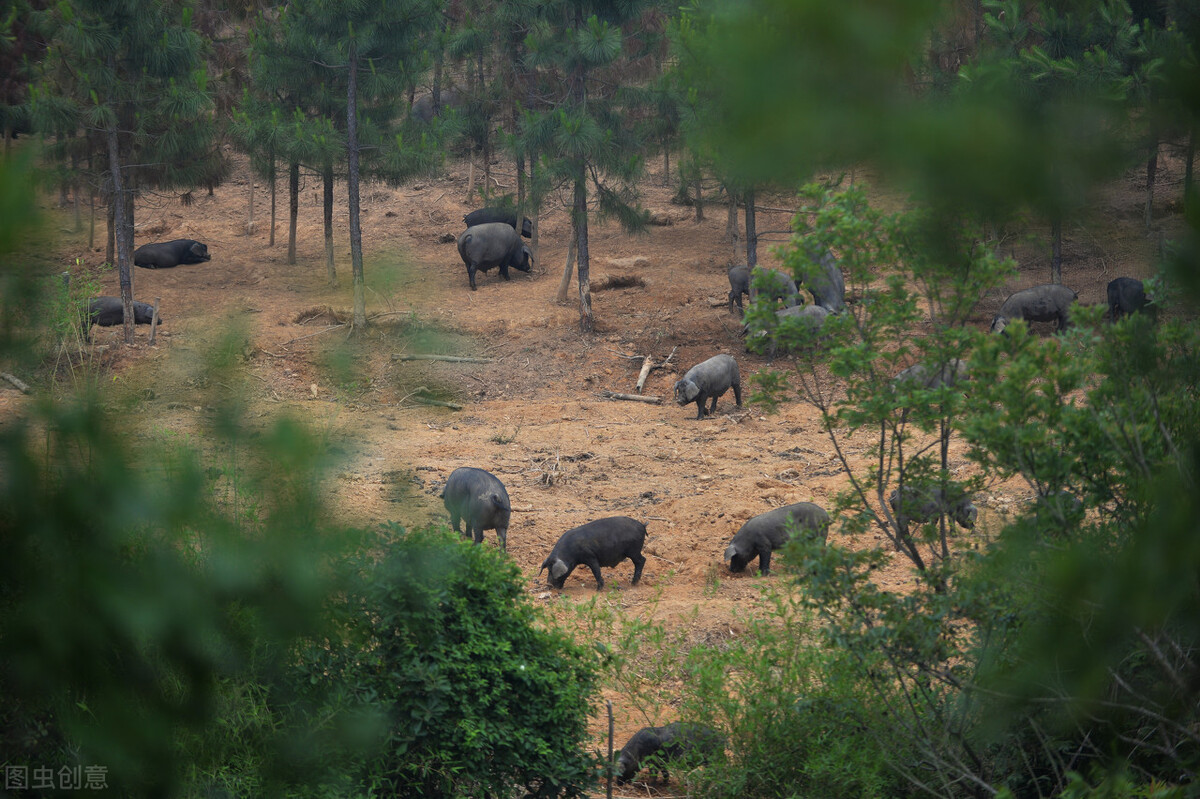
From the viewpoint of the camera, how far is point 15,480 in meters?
1.36

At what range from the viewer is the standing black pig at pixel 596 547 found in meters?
9.03

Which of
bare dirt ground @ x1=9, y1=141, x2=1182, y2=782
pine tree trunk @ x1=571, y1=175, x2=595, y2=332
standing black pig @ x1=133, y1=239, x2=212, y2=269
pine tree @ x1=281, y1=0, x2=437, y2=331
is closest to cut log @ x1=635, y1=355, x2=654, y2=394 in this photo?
bare dirt ground @ x1=9, y1=141, x2=1182, y2=782

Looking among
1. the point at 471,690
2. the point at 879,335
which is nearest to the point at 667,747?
the point at 471,690

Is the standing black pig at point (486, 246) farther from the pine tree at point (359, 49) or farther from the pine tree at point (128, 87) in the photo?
the pine tree at point (128, 87)

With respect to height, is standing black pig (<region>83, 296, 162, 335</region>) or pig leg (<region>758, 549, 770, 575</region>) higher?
standing black pig (<region>83, 296, 162, 335</region>)

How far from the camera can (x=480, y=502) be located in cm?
948

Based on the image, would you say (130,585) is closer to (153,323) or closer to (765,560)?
(765,560)

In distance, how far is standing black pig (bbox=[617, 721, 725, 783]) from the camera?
18.5 ft

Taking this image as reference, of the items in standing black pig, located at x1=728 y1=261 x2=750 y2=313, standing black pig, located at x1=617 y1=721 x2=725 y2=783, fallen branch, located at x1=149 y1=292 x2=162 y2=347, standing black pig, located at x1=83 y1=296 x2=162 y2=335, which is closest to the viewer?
standing black pig, located at x1=617 y1=721 x2=725 y2=783

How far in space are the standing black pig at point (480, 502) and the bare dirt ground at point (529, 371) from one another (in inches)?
18.2

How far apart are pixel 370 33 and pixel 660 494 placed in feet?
27.6

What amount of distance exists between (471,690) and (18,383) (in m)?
4.11

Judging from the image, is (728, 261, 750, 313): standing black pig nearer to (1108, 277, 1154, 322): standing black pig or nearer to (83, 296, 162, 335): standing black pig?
(1108, 277, 1154, 322): standing black pig

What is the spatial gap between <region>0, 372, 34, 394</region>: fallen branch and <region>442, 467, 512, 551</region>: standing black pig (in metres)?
7.90
